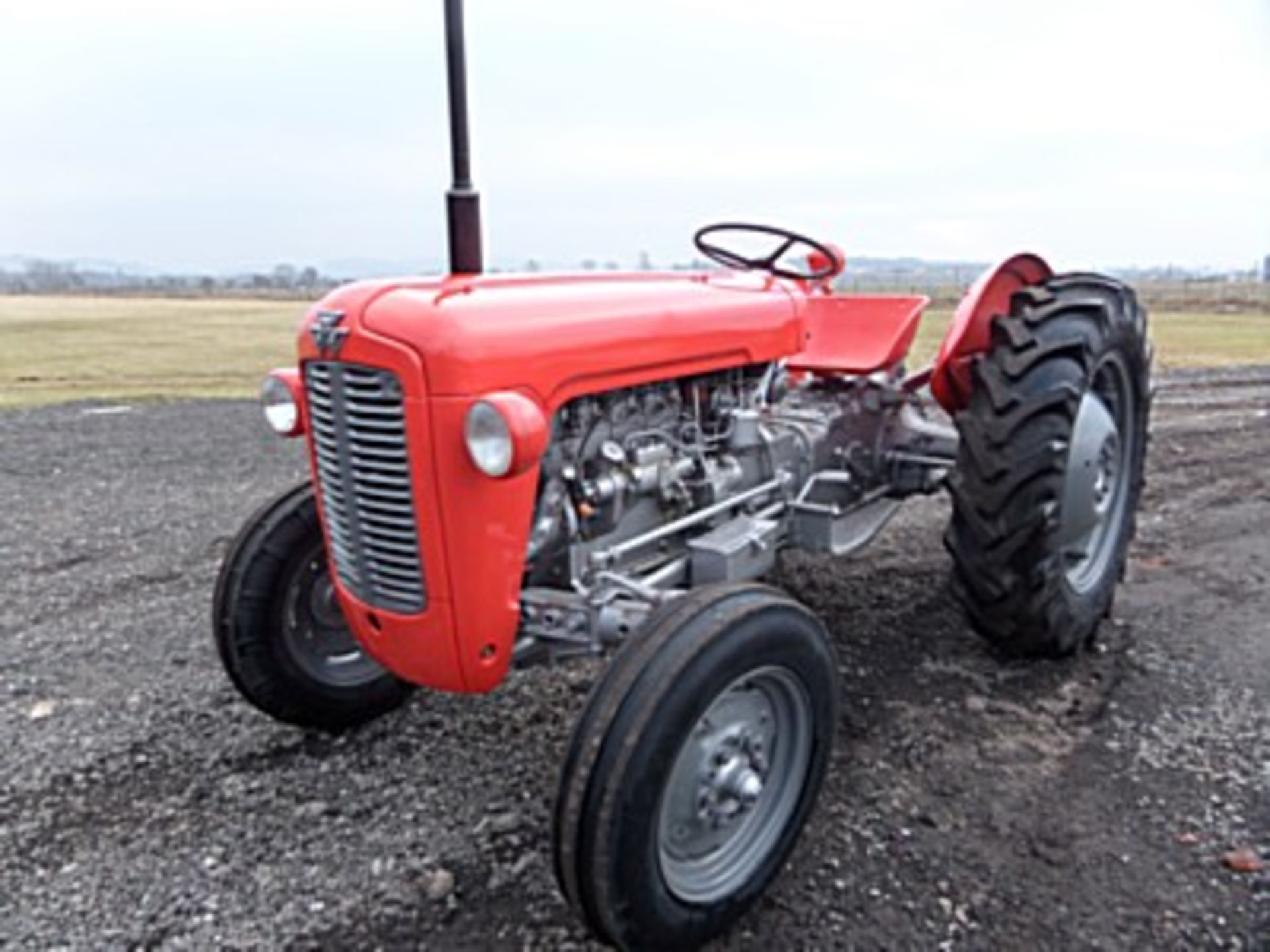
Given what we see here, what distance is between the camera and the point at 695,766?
2.58m

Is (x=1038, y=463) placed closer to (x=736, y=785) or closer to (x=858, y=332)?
(x=858, y=332)

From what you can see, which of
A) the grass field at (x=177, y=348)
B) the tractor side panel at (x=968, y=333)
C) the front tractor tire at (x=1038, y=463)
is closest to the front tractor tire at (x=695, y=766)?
the front tractor tire at (x=1038, y=463)

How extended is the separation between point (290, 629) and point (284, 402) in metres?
0.77

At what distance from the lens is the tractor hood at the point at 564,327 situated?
2.59 m

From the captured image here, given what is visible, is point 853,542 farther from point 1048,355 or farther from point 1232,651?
point 1232,651

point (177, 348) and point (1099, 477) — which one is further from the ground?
point (1099, 477)

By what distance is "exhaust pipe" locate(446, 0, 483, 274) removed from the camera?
3.37 metres

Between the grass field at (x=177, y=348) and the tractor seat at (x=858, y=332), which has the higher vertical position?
the tractor seat at (x=858, y=332)

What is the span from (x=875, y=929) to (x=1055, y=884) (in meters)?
0.53

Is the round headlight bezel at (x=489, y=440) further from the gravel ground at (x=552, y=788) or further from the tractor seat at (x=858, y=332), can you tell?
the tractor seat at (x=858, y=332)

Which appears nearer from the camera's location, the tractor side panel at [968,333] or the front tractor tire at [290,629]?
the front tractor tire at [290,629]

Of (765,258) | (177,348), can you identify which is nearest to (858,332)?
(765,258)

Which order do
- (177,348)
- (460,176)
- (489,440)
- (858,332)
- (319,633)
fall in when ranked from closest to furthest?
(489,440), (460,176), (319,633), (858,332), (177,348)

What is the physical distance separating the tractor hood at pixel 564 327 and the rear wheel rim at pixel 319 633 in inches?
37.0
